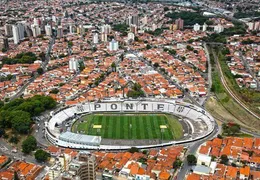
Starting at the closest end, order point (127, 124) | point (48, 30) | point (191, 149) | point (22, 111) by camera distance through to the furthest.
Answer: point (191, 149) → point (22, 111) → point (127, 124) → point (48, 30)

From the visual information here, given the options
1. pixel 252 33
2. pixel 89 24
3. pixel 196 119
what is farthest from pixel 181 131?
pixel 89 24

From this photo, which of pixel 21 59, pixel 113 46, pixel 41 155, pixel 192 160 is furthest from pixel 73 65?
pixel 192 160

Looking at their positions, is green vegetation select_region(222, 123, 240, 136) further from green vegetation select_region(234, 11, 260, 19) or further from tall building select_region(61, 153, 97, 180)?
green vegetation select_region(234, 11, 260, 19)

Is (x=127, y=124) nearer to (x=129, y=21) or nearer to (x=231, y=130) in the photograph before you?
(x=231, y=130)

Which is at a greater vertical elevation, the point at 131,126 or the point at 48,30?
the point at 48,30

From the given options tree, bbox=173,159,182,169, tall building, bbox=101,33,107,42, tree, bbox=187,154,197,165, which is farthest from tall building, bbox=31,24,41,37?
tree, bbox=187,154,197,165

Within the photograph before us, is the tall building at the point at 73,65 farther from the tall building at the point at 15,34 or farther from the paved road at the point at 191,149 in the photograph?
the paved road at the point at 191,149

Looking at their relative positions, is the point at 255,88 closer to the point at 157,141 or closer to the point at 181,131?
the point at 181,131
